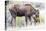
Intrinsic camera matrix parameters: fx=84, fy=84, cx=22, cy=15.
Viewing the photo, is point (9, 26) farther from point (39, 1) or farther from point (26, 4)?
point (39, 1)

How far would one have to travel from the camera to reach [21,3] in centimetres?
95

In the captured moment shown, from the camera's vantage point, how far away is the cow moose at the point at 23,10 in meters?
0.94

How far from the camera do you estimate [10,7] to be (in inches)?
37.2

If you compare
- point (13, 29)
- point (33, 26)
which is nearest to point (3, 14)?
point (13, 29)

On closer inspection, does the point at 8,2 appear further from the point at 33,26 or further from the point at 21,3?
the point at 33,26

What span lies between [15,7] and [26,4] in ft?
0.42

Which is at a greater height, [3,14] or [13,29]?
[3,14]

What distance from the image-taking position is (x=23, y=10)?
0.95m

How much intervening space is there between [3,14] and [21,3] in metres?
0.24

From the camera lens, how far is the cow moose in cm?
94

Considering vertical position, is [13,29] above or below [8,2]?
below

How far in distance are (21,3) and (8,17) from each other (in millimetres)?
214

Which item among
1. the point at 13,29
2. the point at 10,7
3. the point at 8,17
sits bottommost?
the point at 13,29

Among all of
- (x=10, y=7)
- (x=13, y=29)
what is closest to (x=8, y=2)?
(x=10, y=7)
